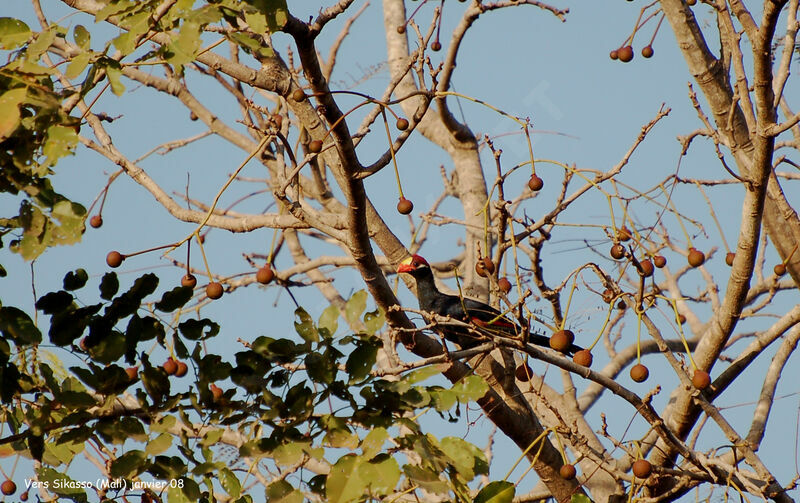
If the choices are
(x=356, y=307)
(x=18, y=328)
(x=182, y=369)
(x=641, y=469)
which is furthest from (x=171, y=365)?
(x=641, y=469)

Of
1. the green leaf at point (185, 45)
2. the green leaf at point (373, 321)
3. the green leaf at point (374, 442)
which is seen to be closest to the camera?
the green leaf at point (185, 45)

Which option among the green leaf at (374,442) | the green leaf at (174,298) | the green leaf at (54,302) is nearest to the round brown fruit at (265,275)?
the green leaf at (174,298)

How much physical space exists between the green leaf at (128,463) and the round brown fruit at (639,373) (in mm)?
1564

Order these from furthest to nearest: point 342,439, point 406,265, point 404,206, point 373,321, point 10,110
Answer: point 406,265 → point 404,206 → point 373,321 → point 342,439 → point 10,110

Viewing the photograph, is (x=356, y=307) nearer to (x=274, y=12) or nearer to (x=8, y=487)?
(x=274, y=12)

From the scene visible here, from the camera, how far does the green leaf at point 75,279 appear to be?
237cm

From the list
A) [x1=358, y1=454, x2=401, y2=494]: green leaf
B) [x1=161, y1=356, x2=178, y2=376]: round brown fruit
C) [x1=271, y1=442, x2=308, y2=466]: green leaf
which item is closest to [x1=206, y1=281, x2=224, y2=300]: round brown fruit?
[x1=161, y1=356, x2=178, y2=376]: round brown fruit

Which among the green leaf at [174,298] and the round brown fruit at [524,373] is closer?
the green leaf at [174,298]

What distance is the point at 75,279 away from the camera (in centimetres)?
237

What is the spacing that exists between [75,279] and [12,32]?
0.68 meters

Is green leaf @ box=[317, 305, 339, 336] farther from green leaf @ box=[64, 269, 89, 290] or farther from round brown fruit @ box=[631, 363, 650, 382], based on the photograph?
round brown fruit @ box=[631, 363, 650, 382]

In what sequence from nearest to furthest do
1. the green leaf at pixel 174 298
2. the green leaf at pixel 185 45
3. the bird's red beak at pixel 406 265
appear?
1. the green leaf at pixel 185 45
2. the green leaf at pixel 174 298
3. the bird's red beak at pixel 406 265

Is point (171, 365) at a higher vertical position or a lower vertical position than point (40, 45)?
lower

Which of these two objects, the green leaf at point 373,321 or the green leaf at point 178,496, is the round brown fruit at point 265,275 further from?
the green leaf at point 178,496
